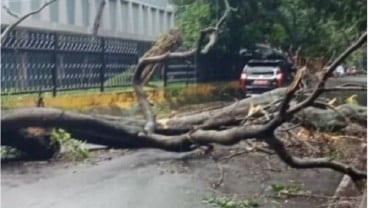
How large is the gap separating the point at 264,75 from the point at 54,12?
62cm

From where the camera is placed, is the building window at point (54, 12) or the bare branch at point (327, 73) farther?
the building window at point (54, 12)

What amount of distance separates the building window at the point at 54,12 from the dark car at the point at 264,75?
1.83 feet

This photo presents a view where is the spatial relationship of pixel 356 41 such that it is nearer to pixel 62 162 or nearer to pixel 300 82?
pixel 300 82

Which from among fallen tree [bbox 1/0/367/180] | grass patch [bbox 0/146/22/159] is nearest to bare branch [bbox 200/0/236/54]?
fallen tree [bbox 1/0/367/180]

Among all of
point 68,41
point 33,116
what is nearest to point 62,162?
point 33,116

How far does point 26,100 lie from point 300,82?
854 millimetres

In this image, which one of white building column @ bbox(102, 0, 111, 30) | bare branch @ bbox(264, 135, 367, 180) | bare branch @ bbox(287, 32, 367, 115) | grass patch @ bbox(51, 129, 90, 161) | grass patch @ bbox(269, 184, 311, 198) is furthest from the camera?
grass patch @ bbox(51, 129, 90, 161)

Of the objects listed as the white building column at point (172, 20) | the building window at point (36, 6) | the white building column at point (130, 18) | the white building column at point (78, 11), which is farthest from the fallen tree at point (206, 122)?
the building window at point (36, 6)

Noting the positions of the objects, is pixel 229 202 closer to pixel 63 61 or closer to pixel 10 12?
pixel 63 61

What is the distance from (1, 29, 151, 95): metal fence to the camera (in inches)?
83.7

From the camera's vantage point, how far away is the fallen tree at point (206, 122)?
7.16 ft

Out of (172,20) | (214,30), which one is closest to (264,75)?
(214,30)

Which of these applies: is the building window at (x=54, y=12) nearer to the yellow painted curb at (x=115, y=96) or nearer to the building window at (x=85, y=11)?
the building window at (x=85, y=11)

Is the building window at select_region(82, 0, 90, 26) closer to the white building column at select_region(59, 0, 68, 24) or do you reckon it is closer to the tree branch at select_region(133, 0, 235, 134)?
the white building column at select_region(59, 0, 68, 24)
